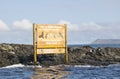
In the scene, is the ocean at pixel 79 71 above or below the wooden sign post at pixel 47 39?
below

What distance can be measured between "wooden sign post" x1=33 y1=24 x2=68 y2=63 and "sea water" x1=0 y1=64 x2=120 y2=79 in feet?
7.26

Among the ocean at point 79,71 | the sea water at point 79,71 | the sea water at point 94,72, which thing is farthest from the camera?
the ocean at point 79,71

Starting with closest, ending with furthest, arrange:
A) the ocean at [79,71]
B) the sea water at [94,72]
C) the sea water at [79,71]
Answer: the sea water at [94,72] < the sea water at [79,71] < the ocean at [79,71]

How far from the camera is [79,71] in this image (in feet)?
131

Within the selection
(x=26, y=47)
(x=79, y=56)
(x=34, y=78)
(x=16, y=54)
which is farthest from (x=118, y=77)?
(x=26, y=47)

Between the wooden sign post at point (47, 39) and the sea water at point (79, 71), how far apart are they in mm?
2212

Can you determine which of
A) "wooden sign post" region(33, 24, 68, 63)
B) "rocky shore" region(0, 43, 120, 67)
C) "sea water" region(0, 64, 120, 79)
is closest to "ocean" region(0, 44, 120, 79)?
"sea water" region(0, 64, 120, 79)

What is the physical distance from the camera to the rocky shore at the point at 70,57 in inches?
1815

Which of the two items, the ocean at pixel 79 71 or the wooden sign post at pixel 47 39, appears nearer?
the ocean at pixel 79 71

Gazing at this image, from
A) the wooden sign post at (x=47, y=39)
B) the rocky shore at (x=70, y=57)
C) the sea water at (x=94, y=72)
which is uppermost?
the wooden sign post at (x=47, y=39)

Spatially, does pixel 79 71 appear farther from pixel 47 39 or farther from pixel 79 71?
pixel 47 39

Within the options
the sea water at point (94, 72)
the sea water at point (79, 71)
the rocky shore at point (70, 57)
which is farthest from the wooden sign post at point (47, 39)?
the sea water at point (94, 72)

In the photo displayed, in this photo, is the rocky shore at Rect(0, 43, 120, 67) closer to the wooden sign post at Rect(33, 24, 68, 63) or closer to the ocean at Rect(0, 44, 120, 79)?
the ocean at Rect(0, 44, 120, 79)

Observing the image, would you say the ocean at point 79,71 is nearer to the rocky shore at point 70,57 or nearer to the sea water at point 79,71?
the sea water at point 79,71
